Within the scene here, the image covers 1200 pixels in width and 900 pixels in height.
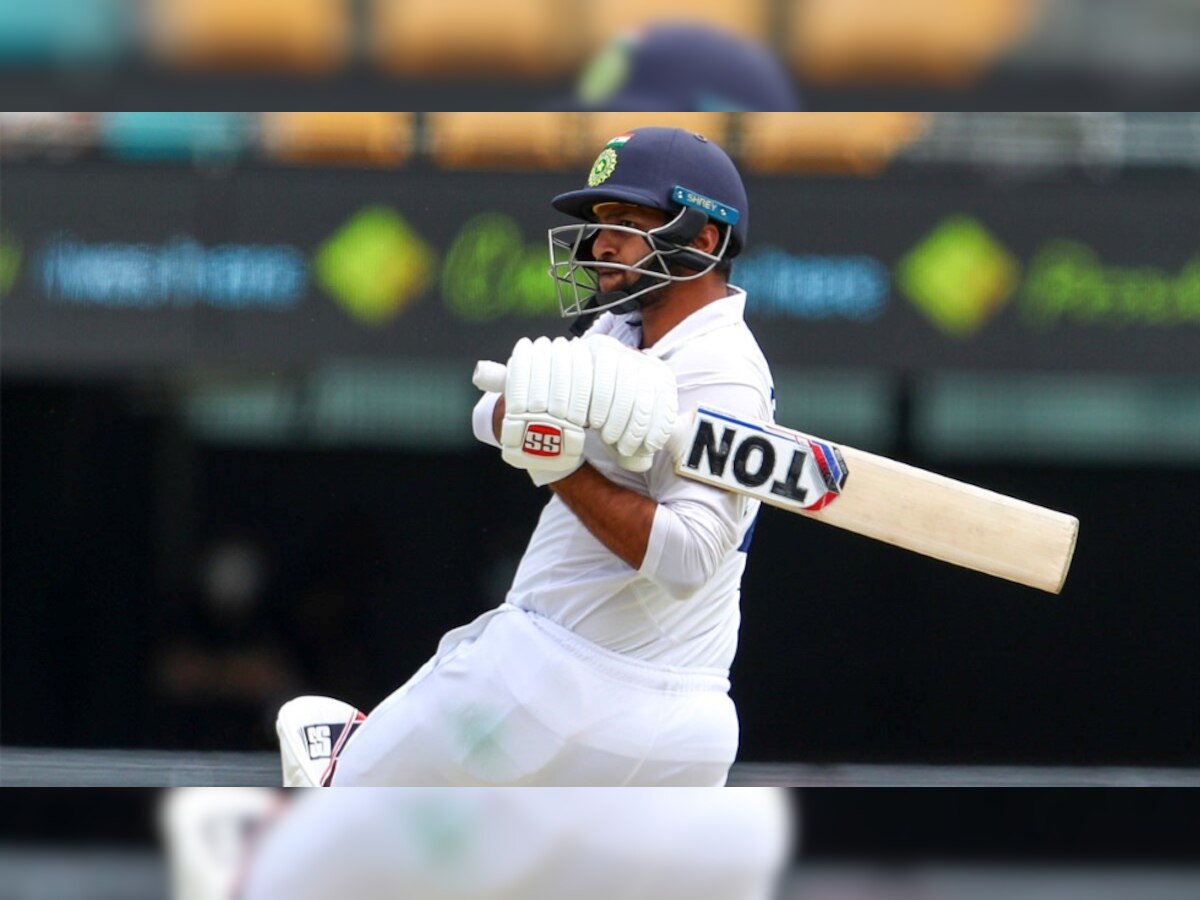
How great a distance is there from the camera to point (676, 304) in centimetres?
199

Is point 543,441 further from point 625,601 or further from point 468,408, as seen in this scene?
point 468,408

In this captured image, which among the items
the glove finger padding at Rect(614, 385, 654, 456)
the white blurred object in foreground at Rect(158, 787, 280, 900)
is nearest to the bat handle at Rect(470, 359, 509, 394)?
the glove finger padding at Rect(614, 385, 654, 456)

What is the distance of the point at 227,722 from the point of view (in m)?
2.51

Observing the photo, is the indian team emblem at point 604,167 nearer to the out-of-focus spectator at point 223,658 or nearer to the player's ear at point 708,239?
the player's ear at point 708,239

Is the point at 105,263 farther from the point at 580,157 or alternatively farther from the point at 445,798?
the point at 445,798

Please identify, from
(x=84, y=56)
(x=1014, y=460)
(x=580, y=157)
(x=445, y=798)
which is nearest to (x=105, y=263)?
(x=84, y=56)

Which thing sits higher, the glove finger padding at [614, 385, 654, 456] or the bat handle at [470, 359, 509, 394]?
the bat handle at [470, 359, 509, 394]

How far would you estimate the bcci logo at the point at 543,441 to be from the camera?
1.78 m

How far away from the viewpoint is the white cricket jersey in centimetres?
184

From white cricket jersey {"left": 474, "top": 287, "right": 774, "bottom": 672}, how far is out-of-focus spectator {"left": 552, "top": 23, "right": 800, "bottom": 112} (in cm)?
26

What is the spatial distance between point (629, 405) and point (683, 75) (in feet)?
1.83

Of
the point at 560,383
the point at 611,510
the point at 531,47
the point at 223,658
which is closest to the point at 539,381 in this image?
the point at 560,383

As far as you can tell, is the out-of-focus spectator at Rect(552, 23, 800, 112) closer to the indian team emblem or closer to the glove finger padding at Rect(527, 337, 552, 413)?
the indian team emblem

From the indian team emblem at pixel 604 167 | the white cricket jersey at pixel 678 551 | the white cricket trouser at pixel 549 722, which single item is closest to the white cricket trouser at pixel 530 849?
the white cricket trouser at pixel 549 722
